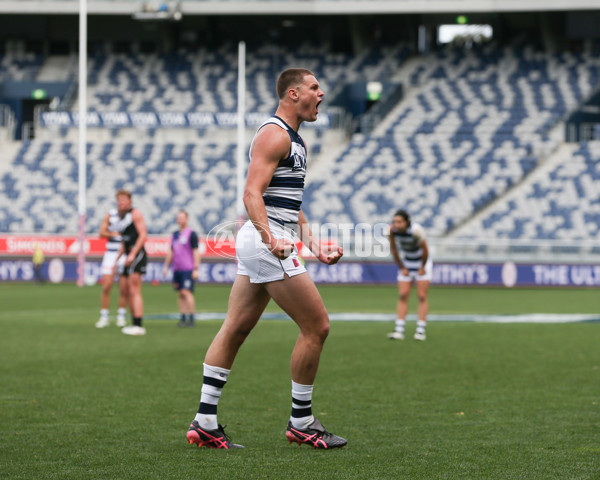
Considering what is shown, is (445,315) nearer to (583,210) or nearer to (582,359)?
(582,359)

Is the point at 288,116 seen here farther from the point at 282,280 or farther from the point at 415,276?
the point at 415,276

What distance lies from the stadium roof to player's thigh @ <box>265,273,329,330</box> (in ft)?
120

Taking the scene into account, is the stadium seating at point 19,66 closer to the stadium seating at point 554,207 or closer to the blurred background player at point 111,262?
the stadium seating at point 554,207

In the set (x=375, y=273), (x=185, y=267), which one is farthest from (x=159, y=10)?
(x=185, y=267)

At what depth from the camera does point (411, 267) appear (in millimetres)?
15328

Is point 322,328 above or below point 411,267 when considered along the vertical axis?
above

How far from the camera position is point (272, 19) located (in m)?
46.8

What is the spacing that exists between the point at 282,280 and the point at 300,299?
16 centimetres

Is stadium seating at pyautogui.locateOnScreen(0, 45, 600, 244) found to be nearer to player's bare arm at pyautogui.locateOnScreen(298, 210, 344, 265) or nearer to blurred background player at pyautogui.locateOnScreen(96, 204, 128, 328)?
blurred background player at pyautogui.locateOnScreen(96, 204, 128, 328)

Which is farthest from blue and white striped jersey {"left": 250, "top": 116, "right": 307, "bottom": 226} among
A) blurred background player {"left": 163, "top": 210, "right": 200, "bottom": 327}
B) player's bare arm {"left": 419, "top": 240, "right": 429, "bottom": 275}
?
blurred background player {"left": 163, "top": 210, "right": 200, "bottom": 327}

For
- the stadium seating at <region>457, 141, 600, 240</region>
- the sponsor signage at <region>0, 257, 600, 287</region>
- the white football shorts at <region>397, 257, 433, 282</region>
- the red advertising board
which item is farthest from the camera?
the stadium seating at <region>457, 141, 600, 240</region>

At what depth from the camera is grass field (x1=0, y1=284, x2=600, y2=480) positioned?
19.9 ft

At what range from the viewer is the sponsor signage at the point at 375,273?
3080 centimetres

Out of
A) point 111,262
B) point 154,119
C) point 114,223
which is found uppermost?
point 154,119
